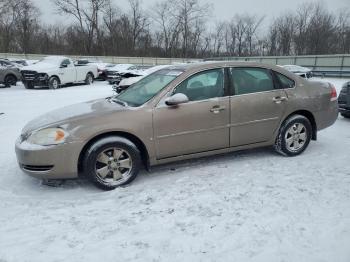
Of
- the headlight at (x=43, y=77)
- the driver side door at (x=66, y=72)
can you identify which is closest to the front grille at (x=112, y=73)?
the driver side door at (x=66, y=72)

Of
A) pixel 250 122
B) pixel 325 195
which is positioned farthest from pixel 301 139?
pixel 325 195

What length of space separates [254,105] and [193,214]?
7.09 ft

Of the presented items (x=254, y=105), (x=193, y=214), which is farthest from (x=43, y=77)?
(x=193, y=214)

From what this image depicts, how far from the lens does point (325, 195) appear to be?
4062mm

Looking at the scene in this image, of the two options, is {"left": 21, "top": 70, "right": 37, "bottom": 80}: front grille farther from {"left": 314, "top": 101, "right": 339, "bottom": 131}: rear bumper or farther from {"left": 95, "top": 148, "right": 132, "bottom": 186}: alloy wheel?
{"left": 314, "top": 101, "right": 339, "bottom": 131}: rear bumper

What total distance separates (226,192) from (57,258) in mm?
2071

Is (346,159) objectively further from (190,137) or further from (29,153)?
(29,153)

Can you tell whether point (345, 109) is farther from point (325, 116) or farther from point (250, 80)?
point (250, 80)

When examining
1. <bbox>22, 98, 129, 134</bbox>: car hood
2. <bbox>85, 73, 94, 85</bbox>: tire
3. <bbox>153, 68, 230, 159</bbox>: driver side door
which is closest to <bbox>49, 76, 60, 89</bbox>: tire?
<bbox>85, 73, 94, 85</bbox>: tire

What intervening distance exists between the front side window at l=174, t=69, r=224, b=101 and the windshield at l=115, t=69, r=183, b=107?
0.67ft

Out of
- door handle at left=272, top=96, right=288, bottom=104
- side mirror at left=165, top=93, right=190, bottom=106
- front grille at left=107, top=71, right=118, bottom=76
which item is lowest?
front grille at left=107, top=71, right=118, bottom=76

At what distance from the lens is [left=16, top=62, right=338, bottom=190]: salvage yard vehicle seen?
14.0 feet

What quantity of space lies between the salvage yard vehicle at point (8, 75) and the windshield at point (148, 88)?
53.2 ft

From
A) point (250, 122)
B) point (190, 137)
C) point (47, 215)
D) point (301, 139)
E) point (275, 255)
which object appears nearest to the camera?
point (275, 255)
